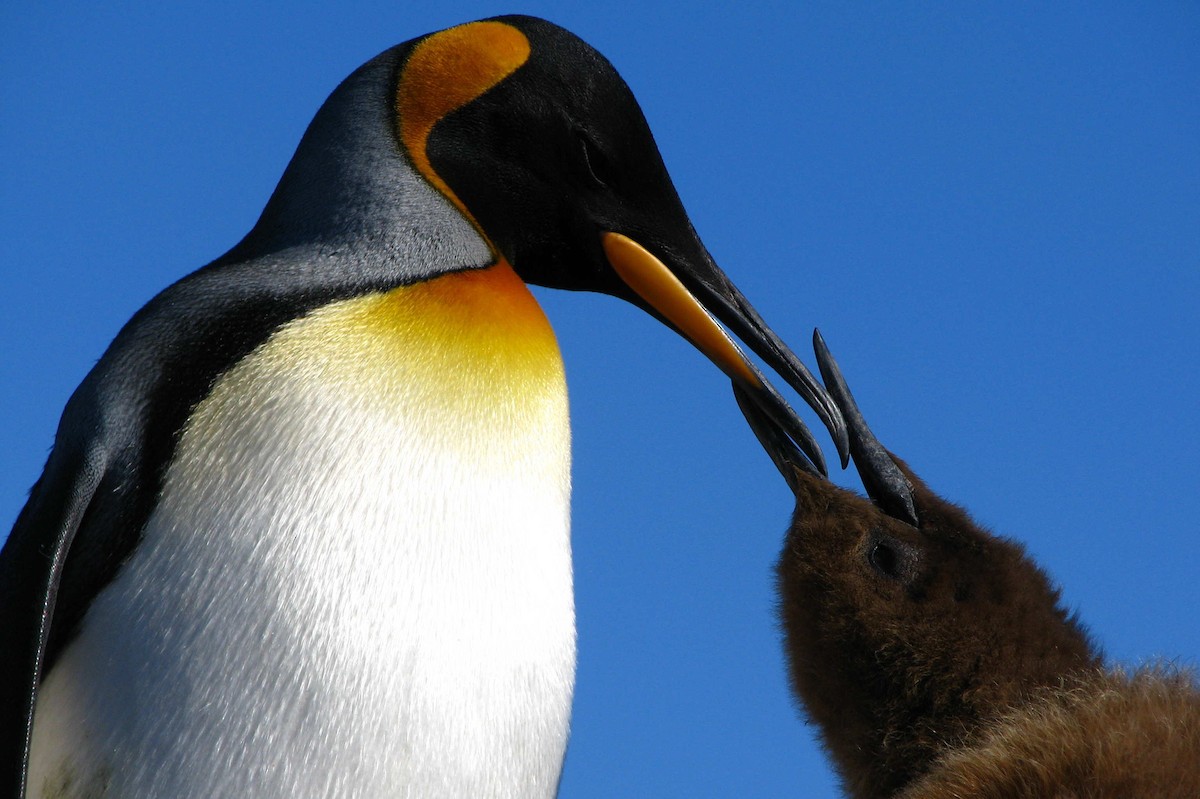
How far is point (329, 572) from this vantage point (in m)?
1.70

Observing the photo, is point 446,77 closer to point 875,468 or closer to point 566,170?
point 566,170

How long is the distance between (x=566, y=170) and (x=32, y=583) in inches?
42.1

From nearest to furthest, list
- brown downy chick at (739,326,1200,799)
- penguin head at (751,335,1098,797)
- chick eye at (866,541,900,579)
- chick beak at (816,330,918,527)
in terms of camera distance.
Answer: brown downy chick at (739,326,1200,799) < penguin head at (751,335,1098,797) < chick eye at (866,541,900,579) < chick beak at (816,330,918,527)

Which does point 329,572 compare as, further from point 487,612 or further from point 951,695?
point 951,695

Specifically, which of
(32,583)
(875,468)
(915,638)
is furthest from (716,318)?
(32,583)

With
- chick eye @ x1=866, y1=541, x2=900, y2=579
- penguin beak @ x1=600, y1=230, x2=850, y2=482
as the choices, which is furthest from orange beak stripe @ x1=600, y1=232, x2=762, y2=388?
chick eye @ x1=866, y1=541, x2=900, y2=579

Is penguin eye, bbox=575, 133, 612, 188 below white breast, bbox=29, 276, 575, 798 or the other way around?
the other way around

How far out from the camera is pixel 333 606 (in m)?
1.69

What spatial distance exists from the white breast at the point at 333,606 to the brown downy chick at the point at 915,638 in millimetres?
677

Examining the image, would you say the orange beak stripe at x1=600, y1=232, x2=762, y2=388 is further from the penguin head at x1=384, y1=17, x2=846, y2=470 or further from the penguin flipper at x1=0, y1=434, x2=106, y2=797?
the penguin flipper at x1=0, y1=434, x2=106, y2=797

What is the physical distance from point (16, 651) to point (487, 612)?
23.7 inches

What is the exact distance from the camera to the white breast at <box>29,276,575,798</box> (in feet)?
5.37

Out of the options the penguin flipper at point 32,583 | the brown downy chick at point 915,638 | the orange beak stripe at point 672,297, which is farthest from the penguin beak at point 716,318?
the penguin flipper at point 32,583

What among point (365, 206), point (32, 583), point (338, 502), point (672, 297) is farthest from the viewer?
point (672, 297)
